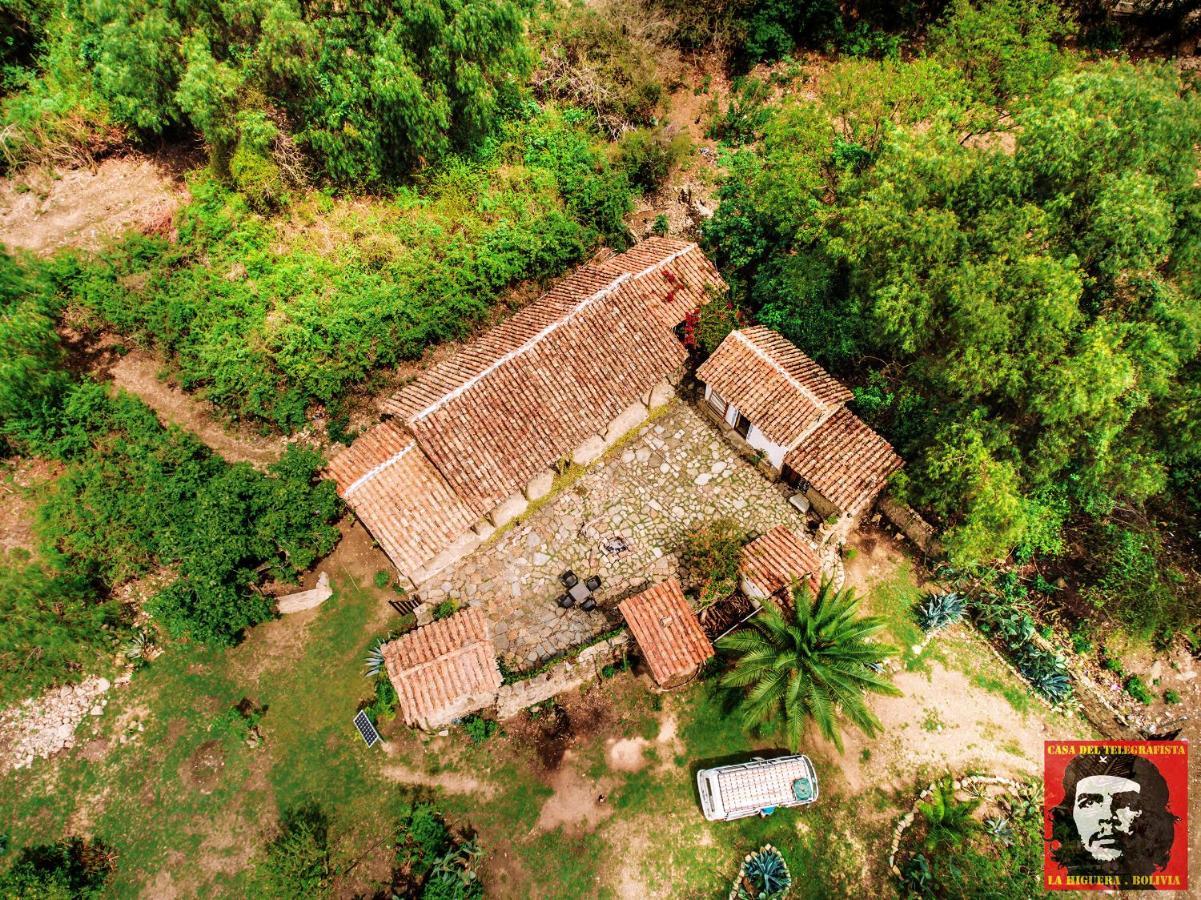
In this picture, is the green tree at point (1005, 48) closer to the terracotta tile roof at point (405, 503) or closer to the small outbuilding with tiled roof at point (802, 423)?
the small outbuilding with tiled roof at point (802, 423)

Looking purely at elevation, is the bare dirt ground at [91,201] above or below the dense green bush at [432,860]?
above

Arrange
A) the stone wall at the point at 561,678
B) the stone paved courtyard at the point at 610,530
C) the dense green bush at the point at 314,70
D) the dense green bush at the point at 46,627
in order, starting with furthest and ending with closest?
the dense green bush at the point at 314,70, the stone paved courtyard at the point at 610,530, the stone wall at the point at 561,678, the dense green bush at the point at 46,627

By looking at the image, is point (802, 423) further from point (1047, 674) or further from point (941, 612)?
point (1047, 674)

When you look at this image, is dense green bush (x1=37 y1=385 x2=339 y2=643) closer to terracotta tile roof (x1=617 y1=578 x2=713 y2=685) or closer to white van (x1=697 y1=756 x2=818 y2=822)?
terracotta tile roof (x1=617 y1=578 x2=713 y2=685)

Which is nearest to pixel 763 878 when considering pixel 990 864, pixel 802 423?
pixel 990 864

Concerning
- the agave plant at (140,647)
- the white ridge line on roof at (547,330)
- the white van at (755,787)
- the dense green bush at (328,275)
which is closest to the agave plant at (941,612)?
the white van at (755,787)

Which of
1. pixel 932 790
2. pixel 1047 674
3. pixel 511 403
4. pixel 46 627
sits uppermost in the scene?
pixel 511 403
